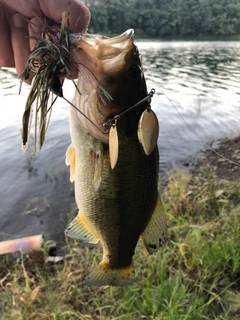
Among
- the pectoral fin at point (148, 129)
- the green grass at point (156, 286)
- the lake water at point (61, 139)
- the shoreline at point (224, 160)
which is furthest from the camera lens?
the shoreline at point (224, 160)

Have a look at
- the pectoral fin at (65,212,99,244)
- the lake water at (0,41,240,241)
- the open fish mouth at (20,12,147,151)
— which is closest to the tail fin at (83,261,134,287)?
the pectoral fin at (65,212,99,244)

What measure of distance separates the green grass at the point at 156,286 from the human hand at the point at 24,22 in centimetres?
278

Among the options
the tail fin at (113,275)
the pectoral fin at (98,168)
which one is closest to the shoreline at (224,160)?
the tail fin at (113,275)

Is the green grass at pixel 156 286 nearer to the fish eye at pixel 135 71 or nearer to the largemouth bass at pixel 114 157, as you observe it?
the largemouth bass at pixel 114 157

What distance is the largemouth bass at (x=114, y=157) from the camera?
1513 millimetres

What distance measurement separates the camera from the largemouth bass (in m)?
1.51

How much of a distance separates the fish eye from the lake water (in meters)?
0.29

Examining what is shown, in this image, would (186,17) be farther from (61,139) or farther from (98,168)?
(98,168)

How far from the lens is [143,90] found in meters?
1.61

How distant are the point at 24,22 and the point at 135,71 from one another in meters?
1.08

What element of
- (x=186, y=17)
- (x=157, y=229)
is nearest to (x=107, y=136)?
(x=157, y=229)

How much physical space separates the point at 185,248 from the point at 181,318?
1.32 metres

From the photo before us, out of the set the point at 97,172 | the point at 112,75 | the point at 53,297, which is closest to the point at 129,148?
A: the point at 97,172

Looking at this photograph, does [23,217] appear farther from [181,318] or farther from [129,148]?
[129,148]
